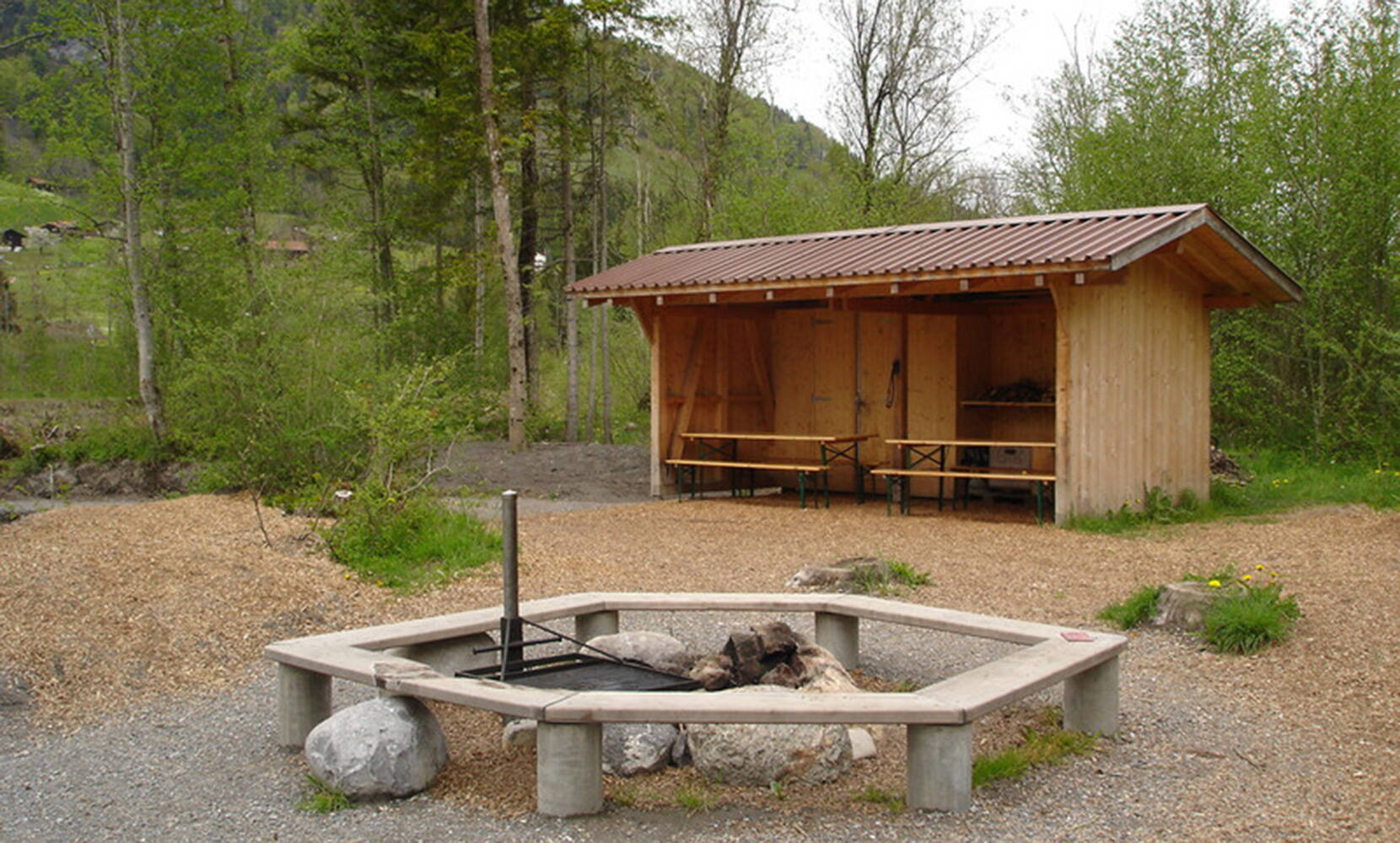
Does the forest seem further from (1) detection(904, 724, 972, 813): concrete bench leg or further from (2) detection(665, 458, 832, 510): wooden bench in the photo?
(1) detection(904, 724, 972, 813): concrete bench leg

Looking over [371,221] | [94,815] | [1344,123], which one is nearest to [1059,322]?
[1344,123]

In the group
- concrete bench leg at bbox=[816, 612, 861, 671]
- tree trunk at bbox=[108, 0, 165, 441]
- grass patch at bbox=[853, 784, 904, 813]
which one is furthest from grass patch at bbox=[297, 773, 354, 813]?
tree trunk at bbox=[108, 0, 165, 441]

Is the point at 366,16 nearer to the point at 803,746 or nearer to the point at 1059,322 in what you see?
the point at 1059,322

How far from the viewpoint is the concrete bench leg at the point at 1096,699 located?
4.79m

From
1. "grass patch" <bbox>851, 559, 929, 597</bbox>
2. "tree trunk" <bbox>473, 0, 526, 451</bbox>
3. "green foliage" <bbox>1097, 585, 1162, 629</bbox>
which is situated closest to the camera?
"green foliage" <bbox>1097, 585, 1162, 629</bbox>

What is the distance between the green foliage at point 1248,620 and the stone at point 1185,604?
8cm

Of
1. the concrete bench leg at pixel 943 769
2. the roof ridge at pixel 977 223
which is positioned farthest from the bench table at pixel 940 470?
the concrete bench leg at pixel 943 769

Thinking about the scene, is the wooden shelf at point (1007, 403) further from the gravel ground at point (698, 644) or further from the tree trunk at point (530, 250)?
the tree trunk at point (530, 250)

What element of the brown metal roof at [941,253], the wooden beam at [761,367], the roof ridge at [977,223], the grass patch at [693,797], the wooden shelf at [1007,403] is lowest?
the grass patch at [693,797]

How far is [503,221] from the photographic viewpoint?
18031 millimetres

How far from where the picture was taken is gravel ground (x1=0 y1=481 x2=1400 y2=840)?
3891mm

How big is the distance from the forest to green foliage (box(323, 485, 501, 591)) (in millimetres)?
410

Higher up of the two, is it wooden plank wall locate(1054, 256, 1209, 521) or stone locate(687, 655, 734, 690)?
wooden plank wall locate(1054, 256, 1209, 521)

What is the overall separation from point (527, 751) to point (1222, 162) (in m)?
14.2
